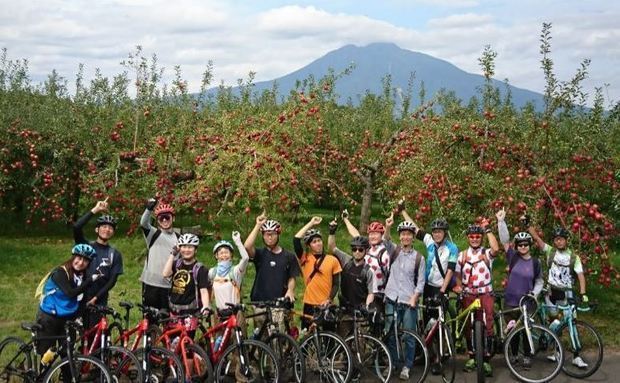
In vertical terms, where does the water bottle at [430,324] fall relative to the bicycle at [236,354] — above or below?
above

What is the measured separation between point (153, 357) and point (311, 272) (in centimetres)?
197

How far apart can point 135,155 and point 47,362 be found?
854cm

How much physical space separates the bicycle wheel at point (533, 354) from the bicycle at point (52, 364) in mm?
4469

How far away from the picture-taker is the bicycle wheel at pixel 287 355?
256 inches

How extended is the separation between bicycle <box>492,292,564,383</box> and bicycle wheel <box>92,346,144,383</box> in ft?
13.5

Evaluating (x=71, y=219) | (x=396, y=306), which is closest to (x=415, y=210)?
(x=396, y=306)

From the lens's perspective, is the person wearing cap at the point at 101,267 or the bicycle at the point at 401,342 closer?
the person wearing cap at the point at 101,267

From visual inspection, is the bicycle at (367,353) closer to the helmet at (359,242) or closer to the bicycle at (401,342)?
the bicycle at (401,342)

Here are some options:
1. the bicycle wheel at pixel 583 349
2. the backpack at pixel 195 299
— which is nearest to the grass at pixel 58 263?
the bicycle wheel at pixel 583 349

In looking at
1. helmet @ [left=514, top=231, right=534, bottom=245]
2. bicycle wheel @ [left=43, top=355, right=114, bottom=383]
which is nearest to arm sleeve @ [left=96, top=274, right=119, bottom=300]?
bicycle wheel @ [left=43, top=355, right=114, bottom=383]

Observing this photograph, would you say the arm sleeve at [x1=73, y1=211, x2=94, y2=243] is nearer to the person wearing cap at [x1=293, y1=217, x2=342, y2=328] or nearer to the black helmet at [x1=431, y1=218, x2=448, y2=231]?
the person wearing cap at [x1=293, y1=217, x2=342, y2=328]

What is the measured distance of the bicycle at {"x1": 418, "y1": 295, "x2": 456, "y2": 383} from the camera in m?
7.23

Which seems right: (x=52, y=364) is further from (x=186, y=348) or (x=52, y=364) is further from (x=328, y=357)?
(x=328, y=357)

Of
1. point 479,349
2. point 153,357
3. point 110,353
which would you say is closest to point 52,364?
point 110,353
